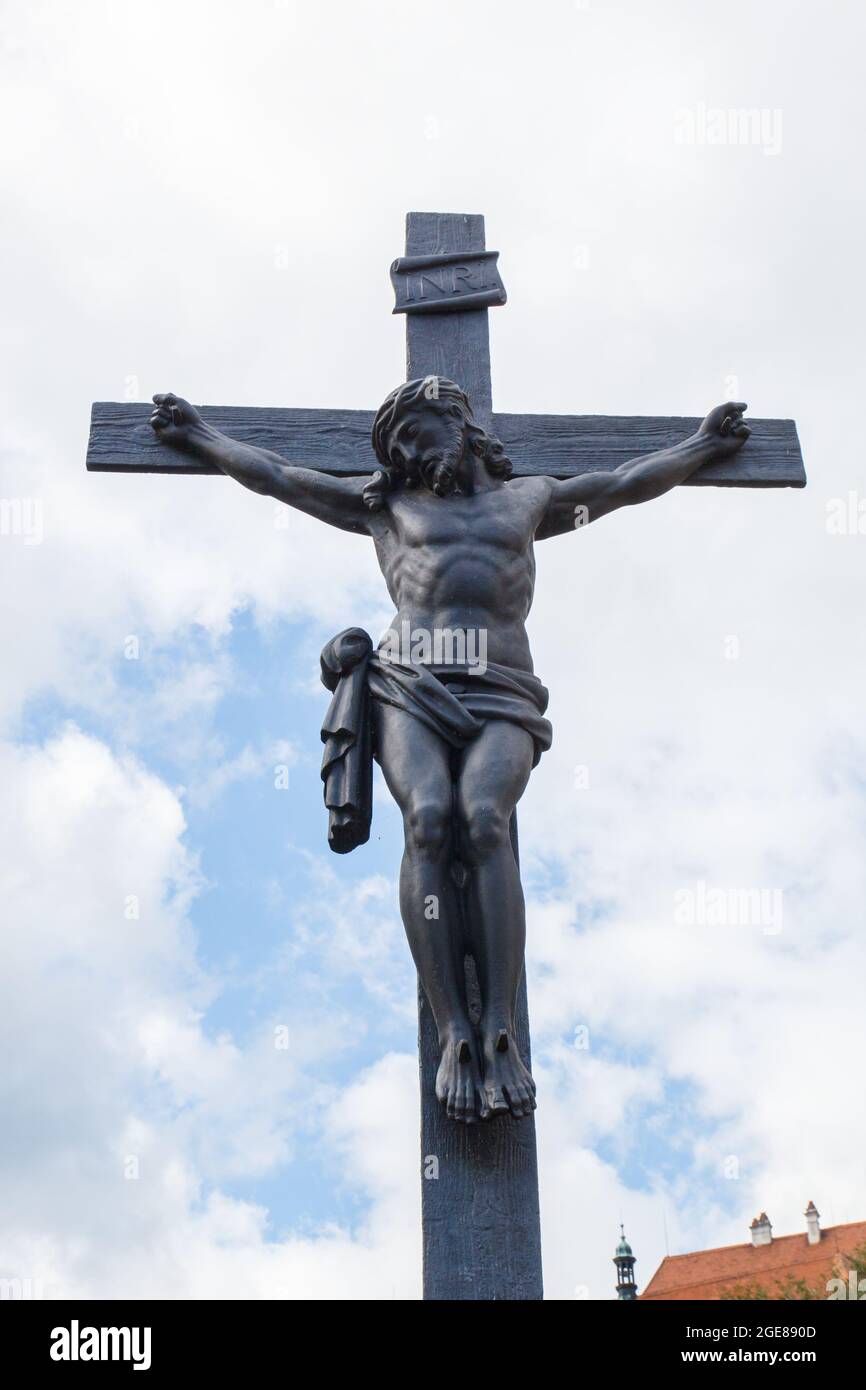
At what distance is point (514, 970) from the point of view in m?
5.24

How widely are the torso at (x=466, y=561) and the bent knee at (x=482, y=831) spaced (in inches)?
24.8

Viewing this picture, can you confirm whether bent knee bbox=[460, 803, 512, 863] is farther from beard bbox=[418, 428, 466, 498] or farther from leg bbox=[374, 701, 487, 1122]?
beard bbox=[418, 428, 466, 498]

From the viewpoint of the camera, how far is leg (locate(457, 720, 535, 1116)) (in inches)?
202

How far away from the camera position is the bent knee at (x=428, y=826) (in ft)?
17.4

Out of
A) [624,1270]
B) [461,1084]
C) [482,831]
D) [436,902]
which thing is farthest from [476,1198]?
[624,1270]

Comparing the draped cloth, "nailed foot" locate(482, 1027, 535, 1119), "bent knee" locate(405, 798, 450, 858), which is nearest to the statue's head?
the draped cloth

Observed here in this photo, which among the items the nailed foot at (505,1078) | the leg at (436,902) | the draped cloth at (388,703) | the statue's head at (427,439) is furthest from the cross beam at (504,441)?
the nailed foot at (505,1078)

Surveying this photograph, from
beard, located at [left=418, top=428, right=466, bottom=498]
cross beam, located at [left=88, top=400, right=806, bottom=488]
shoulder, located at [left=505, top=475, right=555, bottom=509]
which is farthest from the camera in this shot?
cross beam, located at [left=88, top=400, right=806, bottom=488]

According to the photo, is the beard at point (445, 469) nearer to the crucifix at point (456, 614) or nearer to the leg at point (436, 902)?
the crucifix at point (456, 614)

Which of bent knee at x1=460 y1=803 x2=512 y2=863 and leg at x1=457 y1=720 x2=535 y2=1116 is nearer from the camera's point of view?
leg at x1=457 y1=720 x2=535 y2=1116

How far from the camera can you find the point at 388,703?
566 centimetres
